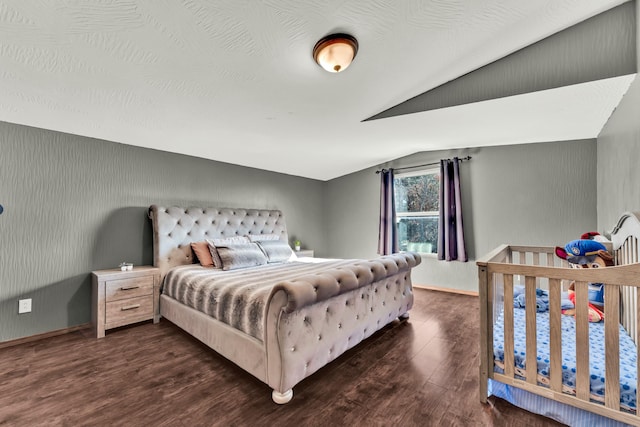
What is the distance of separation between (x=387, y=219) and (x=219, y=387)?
139 inches

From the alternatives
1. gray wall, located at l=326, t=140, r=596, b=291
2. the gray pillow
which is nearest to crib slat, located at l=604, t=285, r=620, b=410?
gray wall, located at l=326, t=140, r=596, b=291

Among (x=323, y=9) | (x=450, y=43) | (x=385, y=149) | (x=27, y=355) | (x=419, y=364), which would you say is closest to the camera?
(x=323, y=9)

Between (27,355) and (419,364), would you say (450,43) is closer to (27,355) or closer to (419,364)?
(419,364)

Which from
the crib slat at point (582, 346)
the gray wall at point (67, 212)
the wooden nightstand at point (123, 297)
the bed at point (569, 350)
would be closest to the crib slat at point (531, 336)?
the bed at point (569, 350)

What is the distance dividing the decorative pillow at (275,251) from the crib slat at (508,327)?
8.52 ft

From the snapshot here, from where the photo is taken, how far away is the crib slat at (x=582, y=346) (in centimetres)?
130

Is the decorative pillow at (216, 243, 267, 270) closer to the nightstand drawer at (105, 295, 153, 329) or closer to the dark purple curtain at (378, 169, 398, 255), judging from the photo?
the nightstand drawer at (105, 295, 153, 329)

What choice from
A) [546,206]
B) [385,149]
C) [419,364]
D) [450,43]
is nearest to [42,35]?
[450,43]

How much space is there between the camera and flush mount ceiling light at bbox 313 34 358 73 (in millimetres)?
1665

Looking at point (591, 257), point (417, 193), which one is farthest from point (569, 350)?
point (417, 193)

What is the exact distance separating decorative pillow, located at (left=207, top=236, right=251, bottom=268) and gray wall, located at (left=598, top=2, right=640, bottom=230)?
139 inches

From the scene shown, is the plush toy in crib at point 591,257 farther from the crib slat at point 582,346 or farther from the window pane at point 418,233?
the window pane at point 418,233

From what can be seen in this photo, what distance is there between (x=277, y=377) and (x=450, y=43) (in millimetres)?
2455

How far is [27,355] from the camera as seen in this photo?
2.22 meters
